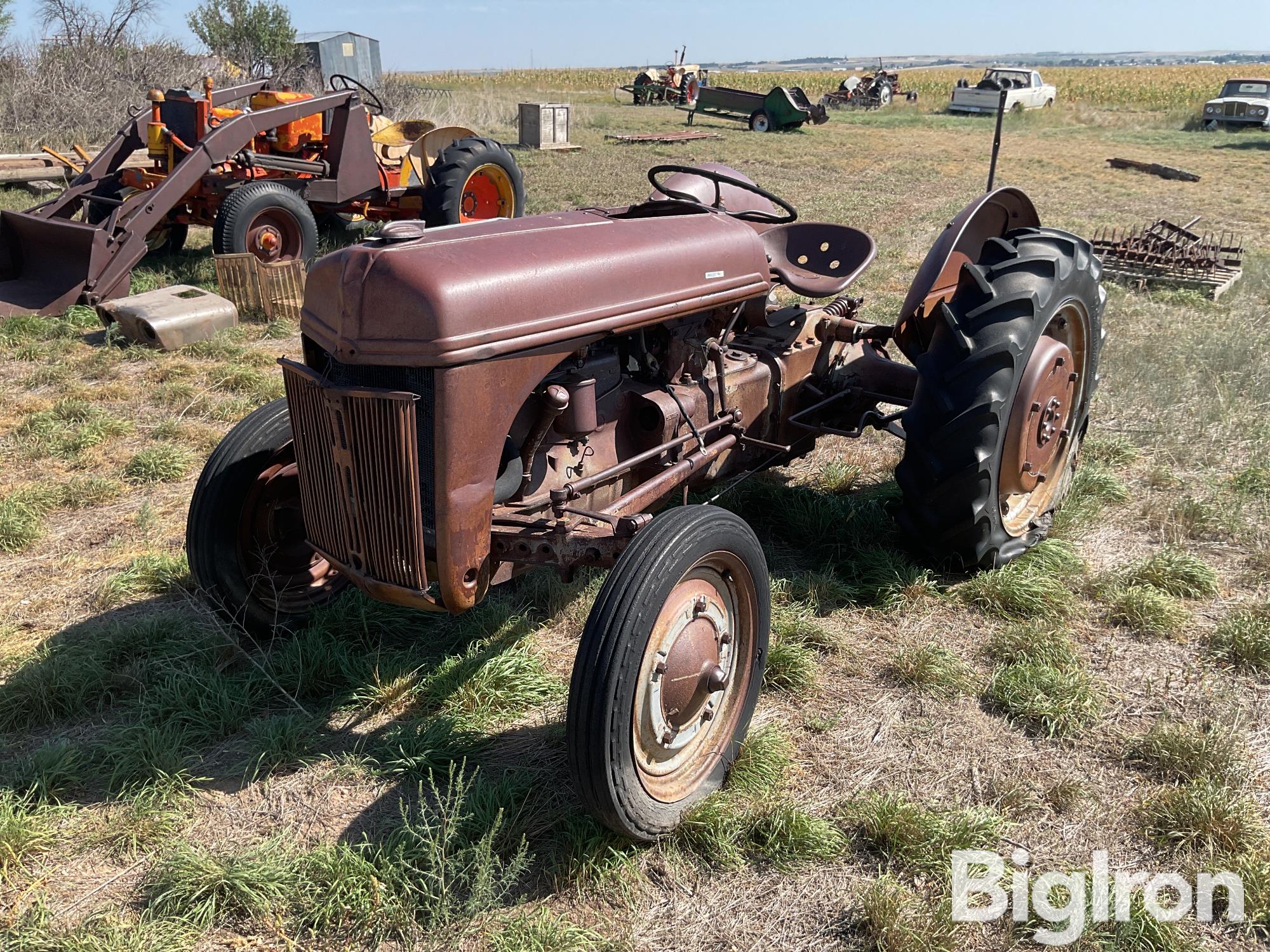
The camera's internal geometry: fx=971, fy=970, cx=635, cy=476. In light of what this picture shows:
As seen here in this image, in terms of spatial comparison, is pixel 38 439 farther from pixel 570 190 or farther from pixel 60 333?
pixel 570 190

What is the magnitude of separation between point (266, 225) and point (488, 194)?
6.41 feet

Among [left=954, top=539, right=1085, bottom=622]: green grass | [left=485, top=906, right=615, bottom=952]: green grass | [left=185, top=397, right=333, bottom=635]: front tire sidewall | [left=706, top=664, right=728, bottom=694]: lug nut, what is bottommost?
[left=485, top=906, right=615, bottom=952]: green grass

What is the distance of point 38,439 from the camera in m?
4.91

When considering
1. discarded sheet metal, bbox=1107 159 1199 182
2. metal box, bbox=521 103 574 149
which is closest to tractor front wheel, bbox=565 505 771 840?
metal box, bbox=521 103 574 149

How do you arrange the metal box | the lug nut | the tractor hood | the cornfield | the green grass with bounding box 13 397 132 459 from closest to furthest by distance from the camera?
the tractor hood
the lug nut
the green grass with bounding box 13 397 132 459
the metal box
the cornfield

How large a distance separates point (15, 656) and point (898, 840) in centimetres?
282

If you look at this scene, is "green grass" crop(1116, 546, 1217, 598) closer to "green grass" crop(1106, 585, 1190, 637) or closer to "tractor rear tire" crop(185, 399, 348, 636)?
"green grass" crop(1106, 585, 1190, 637)

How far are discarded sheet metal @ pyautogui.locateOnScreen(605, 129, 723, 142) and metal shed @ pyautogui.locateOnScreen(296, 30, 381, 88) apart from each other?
5336 millimetres

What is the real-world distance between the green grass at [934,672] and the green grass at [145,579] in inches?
103

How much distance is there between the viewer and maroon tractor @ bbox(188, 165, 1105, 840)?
7.79 feet

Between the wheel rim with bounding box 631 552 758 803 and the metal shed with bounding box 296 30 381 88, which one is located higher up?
the metal shed with bounding box 296 30 381 88

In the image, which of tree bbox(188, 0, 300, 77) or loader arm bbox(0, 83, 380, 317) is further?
tree bbox(188, 0, 300, 77)

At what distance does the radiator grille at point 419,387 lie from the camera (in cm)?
238

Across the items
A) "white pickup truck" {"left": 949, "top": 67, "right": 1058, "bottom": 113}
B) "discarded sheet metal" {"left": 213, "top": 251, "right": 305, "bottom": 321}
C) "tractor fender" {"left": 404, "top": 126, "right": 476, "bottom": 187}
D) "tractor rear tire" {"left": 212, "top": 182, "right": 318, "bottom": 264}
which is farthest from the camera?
→ "white pickup truck" {"left": 949, "top": 67, "right": 1058, "bottom": 113}
